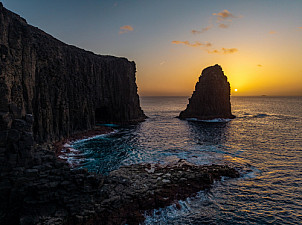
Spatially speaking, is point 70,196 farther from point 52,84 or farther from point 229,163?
point 52,84

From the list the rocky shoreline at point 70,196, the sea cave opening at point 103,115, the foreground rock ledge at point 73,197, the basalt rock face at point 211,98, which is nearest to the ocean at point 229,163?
the foreground rock ledge at point 73,197

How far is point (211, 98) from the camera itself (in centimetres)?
9031

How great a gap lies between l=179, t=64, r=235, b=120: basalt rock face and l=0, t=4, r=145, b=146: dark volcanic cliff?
33.8 meters

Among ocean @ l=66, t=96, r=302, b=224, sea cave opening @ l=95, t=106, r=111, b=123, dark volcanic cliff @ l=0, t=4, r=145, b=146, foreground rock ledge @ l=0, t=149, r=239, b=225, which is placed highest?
dark volcanic cliff @ l=0, t=4, r=145, b=146

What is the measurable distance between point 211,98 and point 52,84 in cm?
7184

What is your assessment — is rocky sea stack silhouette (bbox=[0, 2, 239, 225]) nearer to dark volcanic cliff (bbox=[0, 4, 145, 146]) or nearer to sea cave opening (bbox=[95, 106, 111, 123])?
dark volcanic cliff (bbox=[0, 4, 145, 146])

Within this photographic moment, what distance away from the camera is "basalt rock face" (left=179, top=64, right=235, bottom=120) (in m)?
90.1

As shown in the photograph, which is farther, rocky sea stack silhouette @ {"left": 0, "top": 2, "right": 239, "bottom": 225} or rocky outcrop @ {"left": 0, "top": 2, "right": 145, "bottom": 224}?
rocky outcrop @ {"left": 0, "top": 2, "right": 145, "bottom": 224}

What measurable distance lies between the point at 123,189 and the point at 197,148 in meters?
23.4

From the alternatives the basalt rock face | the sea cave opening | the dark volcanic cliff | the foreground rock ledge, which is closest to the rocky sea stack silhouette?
the foreground rock ledge

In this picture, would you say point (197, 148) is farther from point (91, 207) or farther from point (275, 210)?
point (91, 207)

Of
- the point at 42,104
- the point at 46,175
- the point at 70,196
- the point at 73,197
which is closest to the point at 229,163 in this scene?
the point at 73,197

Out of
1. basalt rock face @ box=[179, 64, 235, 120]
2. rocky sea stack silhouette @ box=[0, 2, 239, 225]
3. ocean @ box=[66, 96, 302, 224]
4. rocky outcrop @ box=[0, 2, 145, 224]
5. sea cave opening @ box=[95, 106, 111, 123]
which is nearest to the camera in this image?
rocky sea stack silhouette @ box=[0, 2, 239, 225]

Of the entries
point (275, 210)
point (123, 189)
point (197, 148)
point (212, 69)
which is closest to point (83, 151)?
point (123, 189)
